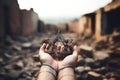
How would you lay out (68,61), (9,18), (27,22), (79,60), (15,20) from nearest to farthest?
(68,61) < (79,60) < (9,18) < (15,20) < (27,22)

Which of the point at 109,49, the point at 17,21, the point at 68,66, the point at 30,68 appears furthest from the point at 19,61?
the point at 68,66

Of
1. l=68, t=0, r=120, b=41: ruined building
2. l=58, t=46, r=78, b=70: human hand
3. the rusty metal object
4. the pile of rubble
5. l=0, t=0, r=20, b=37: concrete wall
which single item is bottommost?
l=58, t=46, r=78, b=70: human hand

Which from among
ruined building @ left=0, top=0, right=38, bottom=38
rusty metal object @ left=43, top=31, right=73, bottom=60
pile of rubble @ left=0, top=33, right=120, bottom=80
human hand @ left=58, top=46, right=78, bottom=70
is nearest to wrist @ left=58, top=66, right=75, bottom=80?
human hand @ left=58, top=46, right=78, bottom=70

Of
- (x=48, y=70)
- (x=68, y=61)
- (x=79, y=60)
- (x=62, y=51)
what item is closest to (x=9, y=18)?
(x=79, y=60)

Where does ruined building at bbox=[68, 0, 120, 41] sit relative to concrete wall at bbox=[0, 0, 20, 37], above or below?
below

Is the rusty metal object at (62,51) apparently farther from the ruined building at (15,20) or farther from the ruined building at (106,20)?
the ruined building at (15,20)

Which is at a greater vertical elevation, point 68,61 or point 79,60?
point 79,60

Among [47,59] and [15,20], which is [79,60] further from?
[47,59]

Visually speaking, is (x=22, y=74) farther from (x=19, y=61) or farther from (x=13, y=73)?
(x=19, y=61)

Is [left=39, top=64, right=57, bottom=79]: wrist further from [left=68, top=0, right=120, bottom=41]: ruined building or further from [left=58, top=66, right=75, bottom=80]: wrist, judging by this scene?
[left=68, top=0, right=120, bottom=41]: ruined building
